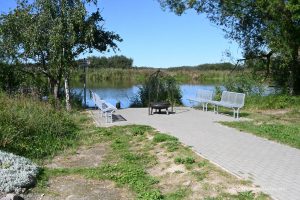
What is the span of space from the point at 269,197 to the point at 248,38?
17.4m

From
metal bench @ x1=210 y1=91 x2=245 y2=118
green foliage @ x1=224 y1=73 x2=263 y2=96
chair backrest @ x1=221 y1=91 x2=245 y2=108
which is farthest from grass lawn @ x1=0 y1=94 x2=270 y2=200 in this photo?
green foliage @ x1=224 y1=73 x2=263 y2=96

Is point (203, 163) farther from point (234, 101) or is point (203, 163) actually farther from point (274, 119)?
point (234, 101)

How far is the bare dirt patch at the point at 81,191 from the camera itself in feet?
22.0

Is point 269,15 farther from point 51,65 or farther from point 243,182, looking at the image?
point 243,182

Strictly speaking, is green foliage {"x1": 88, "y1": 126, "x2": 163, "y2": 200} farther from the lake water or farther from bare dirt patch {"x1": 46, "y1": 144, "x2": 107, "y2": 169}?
the lake water

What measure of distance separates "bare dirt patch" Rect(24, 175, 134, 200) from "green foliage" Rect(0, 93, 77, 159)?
6.96ft

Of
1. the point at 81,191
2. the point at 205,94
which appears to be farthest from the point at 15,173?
the point at 205,94

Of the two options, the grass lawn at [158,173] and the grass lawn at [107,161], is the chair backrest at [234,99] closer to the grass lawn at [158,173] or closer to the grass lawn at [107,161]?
the grass lawn at [107,161]

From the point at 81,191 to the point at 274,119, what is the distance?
31.3 ft

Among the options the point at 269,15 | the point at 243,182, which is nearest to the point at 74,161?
the point at 243,182

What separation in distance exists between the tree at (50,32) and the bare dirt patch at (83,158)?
715 cm

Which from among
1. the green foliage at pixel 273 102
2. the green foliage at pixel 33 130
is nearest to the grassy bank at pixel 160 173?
the green foliage at pixel 33 130

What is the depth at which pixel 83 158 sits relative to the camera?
9398 millimetres

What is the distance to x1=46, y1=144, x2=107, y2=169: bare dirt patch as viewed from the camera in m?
8.82
